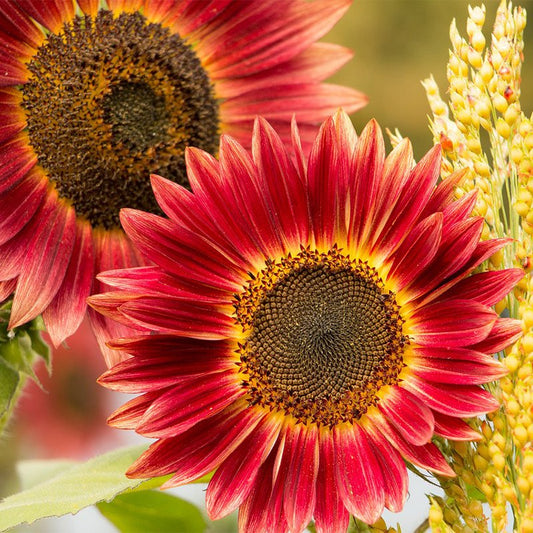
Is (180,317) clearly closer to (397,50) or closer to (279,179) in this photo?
(279,179)

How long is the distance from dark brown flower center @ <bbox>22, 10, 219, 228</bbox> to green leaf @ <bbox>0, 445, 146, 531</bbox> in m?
0.18

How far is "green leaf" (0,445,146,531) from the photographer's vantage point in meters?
0.58

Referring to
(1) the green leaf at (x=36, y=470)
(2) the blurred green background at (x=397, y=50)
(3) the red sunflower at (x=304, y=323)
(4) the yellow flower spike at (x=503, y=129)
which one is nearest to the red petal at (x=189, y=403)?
(3) the red sunflower at (x=304, y=323)

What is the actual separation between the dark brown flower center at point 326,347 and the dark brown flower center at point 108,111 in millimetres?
175

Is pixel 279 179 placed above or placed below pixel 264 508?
above

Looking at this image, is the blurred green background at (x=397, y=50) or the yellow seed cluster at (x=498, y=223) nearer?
the yellow seed cluster at (x=498, y=223)

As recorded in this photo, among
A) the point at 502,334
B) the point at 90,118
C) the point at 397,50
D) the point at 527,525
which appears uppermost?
the point at 397,50

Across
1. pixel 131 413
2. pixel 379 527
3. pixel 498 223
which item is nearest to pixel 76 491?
pixel 131 413

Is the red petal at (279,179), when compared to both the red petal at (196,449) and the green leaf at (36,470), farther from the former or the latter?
the green leaf at (36,470)

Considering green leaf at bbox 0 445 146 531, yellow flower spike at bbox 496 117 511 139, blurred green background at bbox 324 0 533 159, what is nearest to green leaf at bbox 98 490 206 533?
green leaf at bbox 0 445 146 531

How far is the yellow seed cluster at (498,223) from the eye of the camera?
0.50m

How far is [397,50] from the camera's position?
2070 millimetres

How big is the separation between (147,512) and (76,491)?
13 centimetres

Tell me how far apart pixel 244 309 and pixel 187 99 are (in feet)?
0.74
